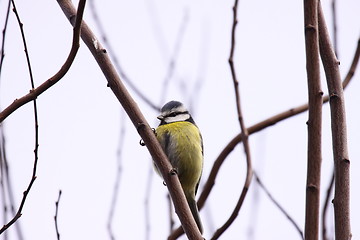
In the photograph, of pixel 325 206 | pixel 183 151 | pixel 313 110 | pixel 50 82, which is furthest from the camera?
pixel 183 151

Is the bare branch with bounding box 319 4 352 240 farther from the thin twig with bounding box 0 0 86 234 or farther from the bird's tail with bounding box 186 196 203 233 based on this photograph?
the bird's tail with bounding box 186 196 203 233

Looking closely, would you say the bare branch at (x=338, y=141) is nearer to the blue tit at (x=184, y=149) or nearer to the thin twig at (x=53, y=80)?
the thin twig at (x=53, y=80)

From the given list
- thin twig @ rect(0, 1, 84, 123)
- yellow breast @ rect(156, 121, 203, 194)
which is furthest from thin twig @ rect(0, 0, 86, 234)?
yellow breast @ rect(156, 121, 203, 194)

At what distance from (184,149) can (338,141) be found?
2.38 metres

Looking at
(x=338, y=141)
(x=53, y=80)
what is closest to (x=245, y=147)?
(x=338, y=141)

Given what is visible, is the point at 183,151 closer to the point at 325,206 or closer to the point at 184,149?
the point at 184,149

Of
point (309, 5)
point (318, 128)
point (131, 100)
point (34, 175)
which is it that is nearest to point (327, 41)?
point (309, 5)

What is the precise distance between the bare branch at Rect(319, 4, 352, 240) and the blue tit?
7.41 feet

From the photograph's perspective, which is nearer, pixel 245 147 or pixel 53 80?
pixel 53 80

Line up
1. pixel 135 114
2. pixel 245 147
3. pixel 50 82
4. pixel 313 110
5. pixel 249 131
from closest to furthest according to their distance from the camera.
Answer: pixel 313 110
pixel 50 82
pixel 135 114
pixel 245 147
pixel 249 131

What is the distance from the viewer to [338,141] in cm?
170

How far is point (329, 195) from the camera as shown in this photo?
253 cm

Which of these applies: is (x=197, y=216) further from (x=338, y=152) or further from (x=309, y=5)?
(x=309, y=5)

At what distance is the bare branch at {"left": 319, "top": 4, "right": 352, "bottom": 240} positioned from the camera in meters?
1.63
